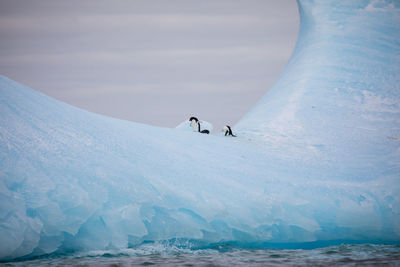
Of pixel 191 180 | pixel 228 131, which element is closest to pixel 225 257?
pixel 191 180

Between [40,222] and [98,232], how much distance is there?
500mm

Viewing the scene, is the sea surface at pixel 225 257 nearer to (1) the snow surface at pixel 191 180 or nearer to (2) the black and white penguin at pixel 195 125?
(1) the snow surface at pixel 191 180

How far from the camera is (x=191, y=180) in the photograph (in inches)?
185

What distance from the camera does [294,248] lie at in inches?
180

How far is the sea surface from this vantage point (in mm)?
3721

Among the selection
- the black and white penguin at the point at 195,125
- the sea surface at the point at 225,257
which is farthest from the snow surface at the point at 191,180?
the black and white penguin at the point at 195,125

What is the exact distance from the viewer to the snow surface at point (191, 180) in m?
3.98

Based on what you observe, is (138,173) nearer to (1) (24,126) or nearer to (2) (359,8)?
(1) (24,126)

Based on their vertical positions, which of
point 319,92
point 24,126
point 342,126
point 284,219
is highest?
point 319,92

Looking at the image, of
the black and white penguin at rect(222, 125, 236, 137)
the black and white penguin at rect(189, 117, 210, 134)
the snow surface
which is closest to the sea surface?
the snow surface

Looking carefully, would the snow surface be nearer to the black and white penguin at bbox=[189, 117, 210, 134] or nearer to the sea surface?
the sea surface

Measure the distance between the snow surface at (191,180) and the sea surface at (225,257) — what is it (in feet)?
0.37

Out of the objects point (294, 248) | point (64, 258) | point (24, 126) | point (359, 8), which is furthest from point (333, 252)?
point (359, 8)

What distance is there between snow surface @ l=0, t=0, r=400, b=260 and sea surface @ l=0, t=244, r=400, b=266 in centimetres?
11
